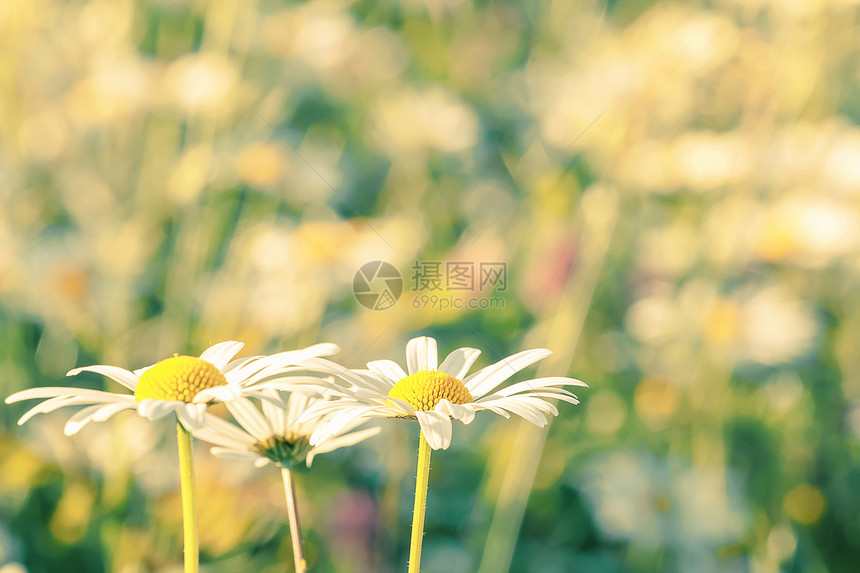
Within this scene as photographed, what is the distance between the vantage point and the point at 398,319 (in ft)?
2.46

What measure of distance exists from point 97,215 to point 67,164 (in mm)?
106

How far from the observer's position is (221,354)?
11.9 inches

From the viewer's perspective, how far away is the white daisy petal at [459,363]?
303 millimetres

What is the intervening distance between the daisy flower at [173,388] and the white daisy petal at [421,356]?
66mm

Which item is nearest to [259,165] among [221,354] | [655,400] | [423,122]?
[423,122]

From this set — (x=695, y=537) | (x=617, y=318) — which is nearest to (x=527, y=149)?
(x=617, y=318)

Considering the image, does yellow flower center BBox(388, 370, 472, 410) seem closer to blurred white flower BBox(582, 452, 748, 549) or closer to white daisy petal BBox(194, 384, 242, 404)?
white daisy petal BBox(194, 384, 242, 404)

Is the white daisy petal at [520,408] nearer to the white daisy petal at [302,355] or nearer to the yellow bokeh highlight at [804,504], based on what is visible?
the white daisy petal at [302,355]

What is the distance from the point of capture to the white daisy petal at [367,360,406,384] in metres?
0.30

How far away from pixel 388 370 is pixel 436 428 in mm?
73

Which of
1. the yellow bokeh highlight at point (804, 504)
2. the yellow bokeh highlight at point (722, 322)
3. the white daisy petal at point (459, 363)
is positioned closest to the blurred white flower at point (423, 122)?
the yellow bokeh highlight at point (722, 322)

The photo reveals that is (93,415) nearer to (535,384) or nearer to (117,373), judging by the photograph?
(117,373)

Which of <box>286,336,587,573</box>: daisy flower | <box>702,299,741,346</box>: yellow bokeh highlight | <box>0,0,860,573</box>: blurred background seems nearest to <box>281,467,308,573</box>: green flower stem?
<box>286,336,587,573</box>: daisy flower

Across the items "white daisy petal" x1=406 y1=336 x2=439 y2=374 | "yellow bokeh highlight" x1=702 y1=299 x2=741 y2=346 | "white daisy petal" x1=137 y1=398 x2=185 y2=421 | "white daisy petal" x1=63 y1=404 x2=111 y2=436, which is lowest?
"yellow bokeh highlight" x1=702 y1=299 x2=741 y2=346
